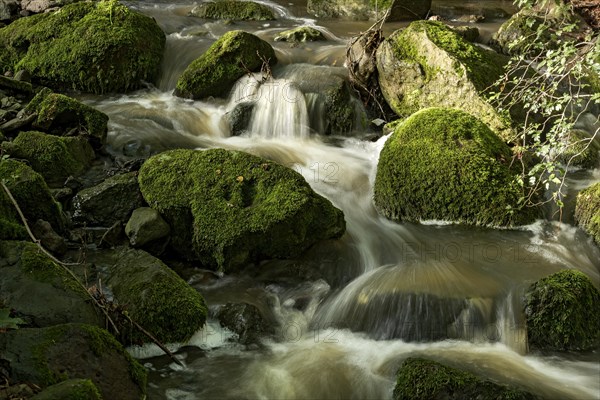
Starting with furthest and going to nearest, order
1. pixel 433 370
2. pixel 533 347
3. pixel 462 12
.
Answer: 1. pixel 462 12
2. pixel 533 347
3. pixel 433 370

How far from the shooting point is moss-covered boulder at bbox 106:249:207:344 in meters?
4.64

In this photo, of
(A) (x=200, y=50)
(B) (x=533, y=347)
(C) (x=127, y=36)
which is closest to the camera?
(B) (x=533, y=347)

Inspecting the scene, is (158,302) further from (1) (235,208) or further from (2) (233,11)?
(2) (233,11)

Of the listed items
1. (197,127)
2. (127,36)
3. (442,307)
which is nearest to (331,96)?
(197,127)

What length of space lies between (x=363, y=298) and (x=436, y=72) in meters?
4.12

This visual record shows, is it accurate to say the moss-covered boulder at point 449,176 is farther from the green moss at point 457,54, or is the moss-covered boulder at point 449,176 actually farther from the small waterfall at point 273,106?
the small waterfall at point 273,106

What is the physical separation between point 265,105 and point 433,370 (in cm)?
Result: 559

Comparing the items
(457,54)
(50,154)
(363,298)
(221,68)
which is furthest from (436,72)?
(50,154)

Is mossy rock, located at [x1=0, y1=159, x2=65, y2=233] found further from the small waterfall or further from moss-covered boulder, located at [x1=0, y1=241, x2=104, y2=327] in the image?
the small waterfall

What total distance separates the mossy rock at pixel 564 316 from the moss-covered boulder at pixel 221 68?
232 inches

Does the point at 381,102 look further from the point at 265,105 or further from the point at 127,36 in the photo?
the point at 127,36

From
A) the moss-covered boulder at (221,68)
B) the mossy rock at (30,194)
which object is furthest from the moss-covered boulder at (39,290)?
the moss-covered boulder at (221,68)

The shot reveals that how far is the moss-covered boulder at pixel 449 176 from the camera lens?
21.7ft

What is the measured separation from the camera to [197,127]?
877 centimetres
